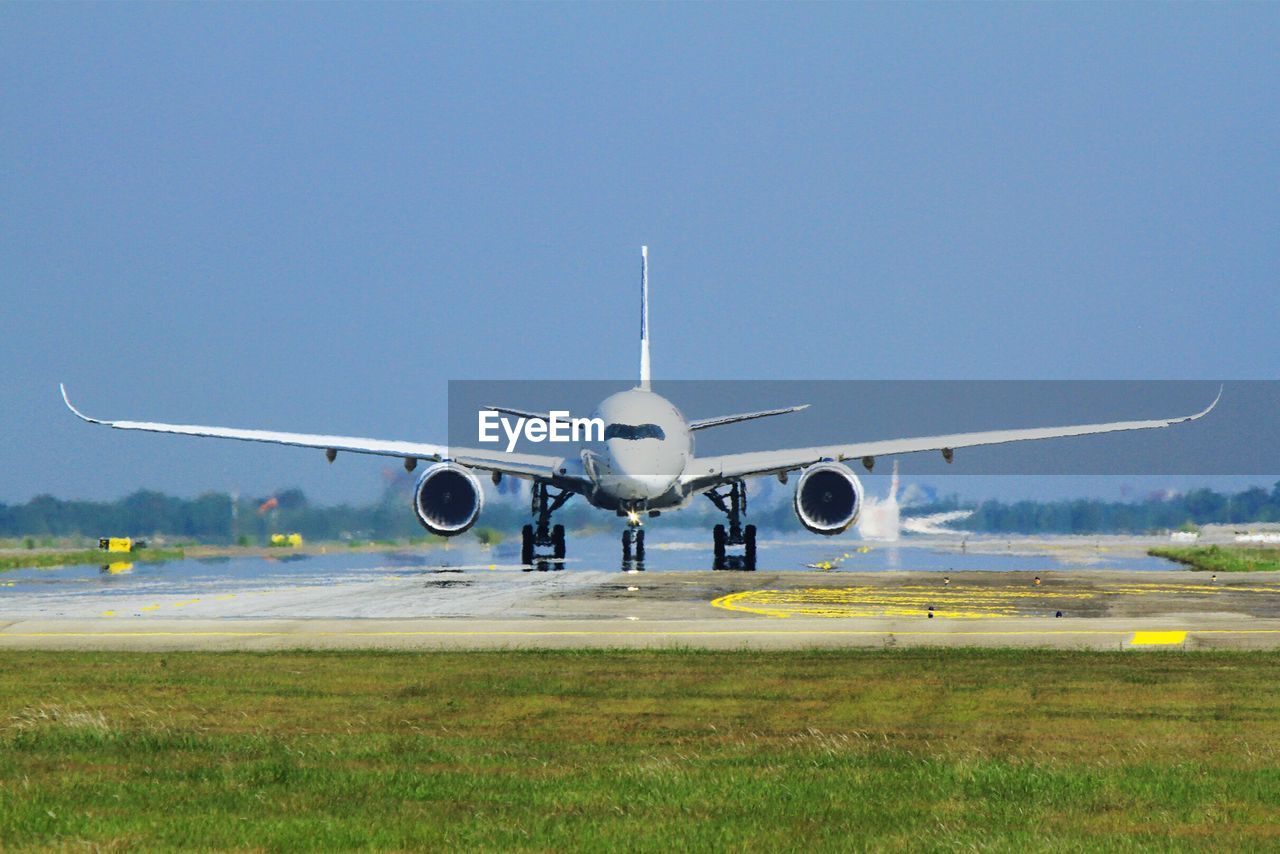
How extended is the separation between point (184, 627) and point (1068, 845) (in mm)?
19185

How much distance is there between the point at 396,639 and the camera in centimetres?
2338

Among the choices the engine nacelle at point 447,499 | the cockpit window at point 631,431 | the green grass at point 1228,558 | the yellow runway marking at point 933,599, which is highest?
the cockpit window at point 631,431

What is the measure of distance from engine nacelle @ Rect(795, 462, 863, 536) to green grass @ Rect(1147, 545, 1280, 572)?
1291 centimetres

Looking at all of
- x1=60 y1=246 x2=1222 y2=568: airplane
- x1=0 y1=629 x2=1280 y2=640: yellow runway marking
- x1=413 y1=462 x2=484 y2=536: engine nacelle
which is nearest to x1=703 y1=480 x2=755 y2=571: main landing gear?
x1=60 y1=246 x2=1222 y2=568: airplane

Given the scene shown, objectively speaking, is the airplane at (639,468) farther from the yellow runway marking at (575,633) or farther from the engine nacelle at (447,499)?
the yellow runway marking at (575,633)

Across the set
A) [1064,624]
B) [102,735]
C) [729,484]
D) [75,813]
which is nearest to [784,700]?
[102,735]

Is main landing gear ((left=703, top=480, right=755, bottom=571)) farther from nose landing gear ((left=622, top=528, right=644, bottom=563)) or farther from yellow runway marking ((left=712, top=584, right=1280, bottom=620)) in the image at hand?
yellow runway marking ((left=712, top=584, right=1280, bottom=620))

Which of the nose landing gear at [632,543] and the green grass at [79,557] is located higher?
the nose landing gear at [632,543]

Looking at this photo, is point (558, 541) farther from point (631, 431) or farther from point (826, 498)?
point (826, 498)

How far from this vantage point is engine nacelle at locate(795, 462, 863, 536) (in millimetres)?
43562

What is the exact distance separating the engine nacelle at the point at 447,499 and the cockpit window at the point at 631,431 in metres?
3.96

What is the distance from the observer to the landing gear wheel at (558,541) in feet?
157

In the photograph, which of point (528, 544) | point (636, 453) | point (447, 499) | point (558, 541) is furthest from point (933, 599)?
point (558, 541)

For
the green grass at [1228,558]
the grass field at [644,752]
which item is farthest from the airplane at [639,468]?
the grass field at [644,752]
